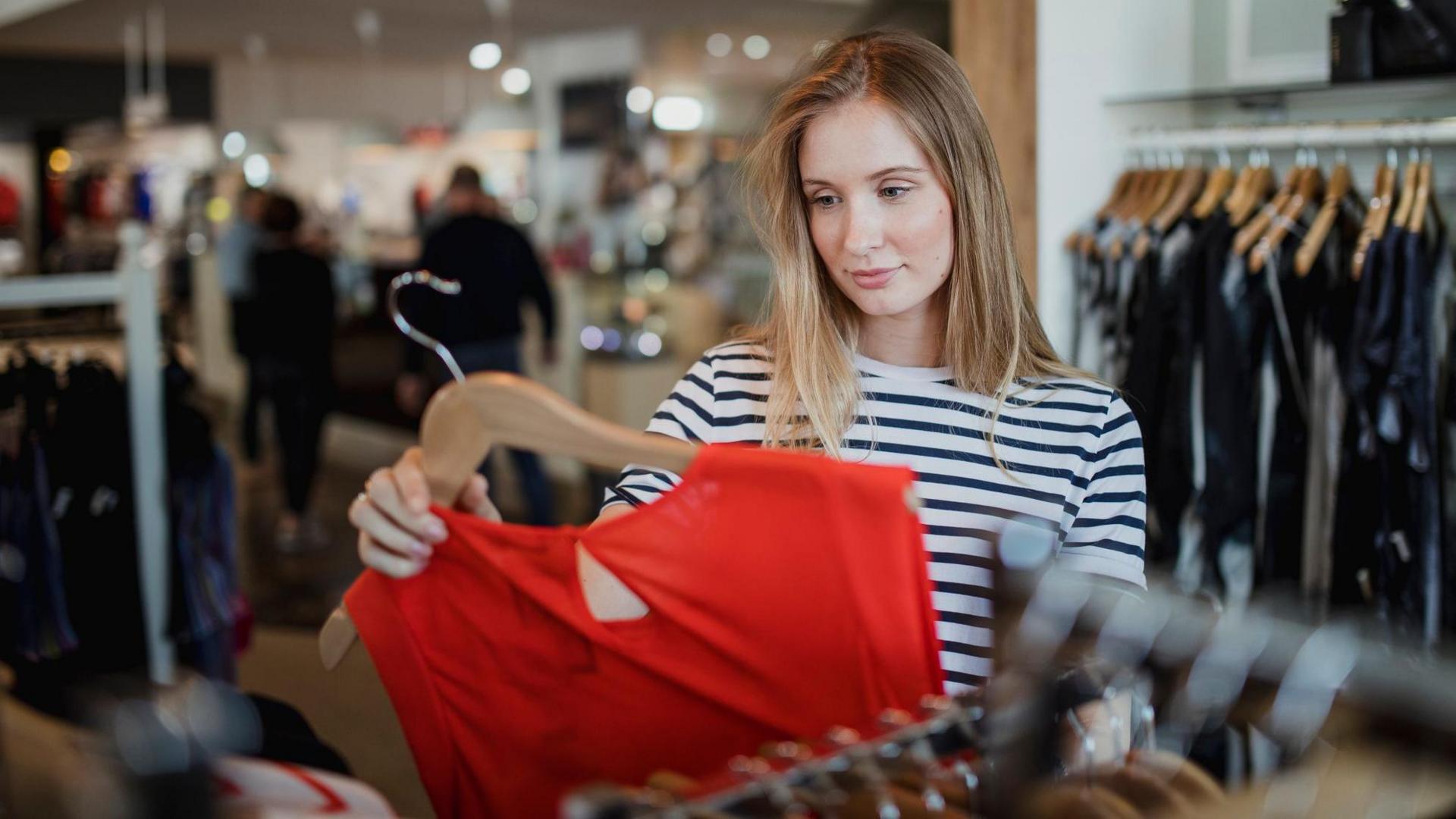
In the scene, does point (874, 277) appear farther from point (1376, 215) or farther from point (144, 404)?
point (144, 404)

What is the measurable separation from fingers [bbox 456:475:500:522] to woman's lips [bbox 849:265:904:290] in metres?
0.53

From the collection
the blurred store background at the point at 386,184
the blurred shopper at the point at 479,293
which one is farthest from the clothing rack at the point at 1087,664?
the blurred shopper at the point at 479,293

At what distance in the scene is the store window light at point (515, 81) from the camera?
9.85 m

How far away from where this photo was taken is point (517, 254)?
616 cm

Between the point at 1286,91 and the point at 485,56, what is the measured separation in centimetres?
814

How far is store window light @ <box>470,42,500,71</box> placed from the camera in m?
9.82

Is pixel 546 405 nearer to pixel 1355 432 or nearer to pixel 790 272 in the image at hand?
pixel 790 272

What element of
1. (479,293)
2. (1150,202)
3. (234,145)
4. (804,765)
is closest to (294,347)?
(479,293)

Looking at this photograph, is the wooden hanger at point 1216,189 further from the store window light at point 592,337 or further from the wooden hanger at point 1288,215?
the store window light at point 592,337

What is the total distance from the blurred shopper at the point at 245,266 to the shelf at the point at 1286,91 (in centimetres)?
537

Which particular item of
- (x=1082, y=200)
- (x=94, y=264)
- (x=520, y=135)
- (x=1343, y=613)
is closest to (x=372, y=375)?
(x=520, y=135)

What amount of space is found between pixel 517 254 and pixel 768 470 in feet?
16.9

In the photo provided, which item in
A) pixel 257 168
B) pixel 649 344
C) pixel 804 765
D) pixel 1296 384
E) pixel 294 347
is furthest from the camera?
pixel 257 168

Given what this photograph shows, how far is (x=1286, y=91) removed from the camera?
2.96 metres
